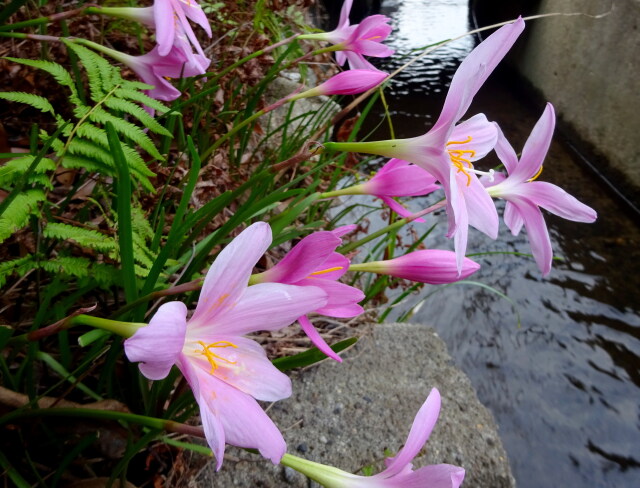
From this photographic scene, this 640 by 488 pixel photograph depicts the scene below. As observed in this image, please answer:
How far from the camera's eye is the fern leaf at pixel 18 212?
75 cm

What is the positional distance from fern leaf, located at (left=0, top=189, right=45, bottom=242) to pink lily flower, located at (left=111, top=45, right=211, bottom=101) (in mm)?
415

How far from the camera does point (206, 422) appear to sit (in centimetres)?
59

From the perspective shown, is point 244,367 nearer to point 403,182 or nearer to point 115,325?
point 115,325

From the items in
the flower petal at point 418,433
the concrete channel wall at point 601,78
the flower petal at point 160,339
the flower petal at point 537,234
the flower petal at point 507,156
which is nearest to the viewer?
the flower petal at point 160,339

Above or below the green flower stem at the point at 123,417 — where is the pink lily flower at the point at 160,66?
above

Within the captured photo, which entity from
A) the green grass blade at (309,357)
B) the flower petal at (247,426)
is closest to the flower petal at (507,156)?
the green grass blade at (309,357)

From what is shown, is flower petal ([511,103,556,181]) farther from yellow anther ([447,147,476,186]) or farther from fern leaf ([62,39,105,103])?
fern leaf ([62,39,105,103])

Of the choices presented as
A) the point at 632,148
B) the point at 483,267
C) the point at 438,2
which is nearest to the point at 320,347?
the point at 483,267

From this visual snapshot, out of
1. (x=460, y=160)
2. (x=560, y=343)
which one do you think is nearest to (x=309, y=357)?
(x=460, y=160)

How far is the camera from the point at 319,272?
79 centimetres

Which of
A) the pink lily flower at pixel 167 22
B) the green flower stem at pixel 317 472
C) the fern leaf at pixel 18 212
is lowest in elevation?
the green flower stem at pixel 317 472

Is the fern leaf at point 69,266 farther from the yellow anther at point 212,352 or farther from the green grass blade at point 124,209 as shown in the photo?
the yellow anther at point 212,352

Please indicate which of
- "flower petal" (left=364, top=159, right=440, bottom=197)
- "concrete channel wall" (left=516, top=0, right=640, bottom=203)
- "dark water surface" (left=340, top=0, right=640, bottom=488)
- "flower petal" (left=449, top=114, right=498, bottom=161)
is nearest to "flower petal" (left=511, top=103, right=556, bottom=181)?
"flower petal" (left=449, top=114, right=498, bottom=161)

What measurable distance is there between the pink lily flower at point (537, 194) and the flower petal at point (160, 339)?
0.66m
